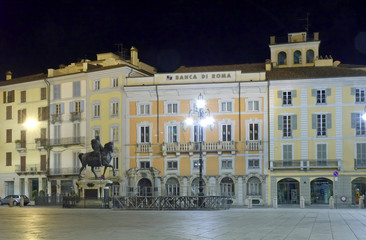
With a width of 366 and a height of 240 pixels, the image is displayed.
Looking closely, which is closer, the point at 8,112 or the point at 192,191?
the point at 192,191

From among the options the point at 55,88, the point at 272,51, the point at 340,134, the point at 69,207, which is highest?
the point at 272,51

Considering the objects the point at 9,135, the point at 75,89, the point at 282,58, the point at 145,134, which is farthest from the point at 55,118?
the point at 282,58

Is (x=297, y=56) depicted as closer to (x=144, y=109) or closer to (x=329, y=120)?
(x=329, y=120)

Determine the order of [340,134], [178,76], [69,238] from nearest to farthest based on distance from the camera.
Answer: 1. [69,238]
2. [340,134]
3. [178,76]

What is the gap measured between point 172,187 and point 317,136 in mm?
15539

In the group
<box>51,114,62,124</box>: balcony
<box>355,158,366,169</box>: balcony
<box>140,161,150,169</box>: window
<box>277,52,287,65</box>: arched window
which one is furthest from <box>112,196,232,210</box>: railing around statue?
<box>277,52,287,65</box>: arched window

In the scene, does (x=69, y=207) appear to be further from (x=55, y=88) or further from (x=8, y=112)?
(x=8, y=112)

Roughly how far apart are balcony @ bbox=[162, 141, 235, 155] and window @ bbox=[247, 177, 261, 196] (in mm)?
3461

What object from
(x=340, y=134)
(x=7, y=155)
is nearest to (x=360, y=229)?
(x=340, y=134)

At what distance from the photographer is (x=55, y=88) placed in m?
69.3

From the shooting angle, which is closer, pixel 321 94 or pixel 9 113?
pixel 321 94

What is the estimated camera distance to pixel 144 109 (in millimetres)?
63781

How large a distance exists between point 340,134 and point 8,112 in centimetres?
3945

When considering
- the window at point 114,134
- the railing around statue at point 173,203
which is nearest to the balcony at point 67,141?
the window at point 114,134
